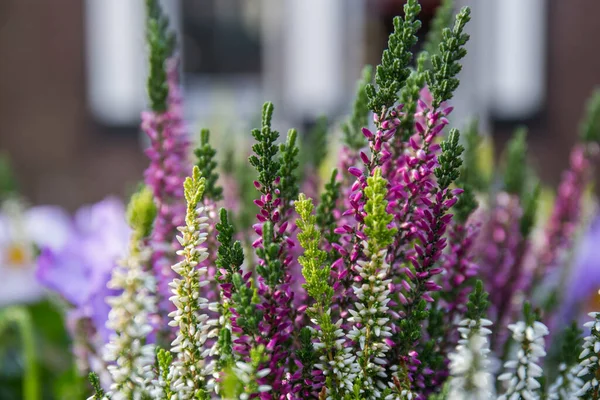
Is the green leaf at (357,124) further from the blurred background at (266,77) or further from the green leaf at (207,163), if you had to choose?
the blurred background at (266,77)

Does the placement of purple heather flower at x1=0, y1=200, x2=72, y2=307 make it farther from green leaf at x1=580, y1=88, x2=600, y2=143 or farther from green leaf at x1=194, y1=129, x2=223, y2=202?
green leaf at x1=580, y1=88, x2=600, y2=143

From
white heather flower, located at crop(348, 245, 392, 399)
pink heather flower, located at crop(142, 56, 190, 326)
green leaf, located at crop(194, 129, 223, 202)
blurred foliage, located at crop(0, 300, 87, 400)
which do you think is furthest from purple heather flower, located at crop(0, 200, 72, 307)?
white heather flower, located at crop(348, 245, 392, 399)

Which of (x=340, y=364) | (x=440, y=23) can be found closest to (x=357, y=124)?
(x=440, y=23)

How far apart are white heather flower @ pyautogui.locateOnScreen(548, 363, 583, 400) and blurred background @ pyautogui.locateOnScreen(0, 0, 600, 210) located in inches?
158

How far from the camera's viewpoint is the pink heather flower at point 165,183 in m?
0.64

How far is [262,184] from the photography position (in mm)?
500

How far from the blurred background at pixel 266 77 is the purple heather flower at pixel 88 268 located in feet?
12.2

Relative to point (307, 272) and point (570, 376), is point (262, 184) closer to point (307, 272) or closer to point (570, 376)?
point (307, 272)

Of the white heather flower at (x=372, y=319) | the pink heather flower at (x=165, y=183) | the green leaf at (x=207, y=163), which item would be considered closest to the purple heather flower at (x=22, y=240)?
the pink heather flower at (x=165, y=183)

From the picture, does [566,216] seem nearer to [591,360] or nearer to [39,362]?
[591,360]

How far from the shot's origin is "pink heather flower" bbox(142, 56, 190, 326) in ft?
2.10

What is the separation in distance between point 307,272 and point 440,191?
103 mm

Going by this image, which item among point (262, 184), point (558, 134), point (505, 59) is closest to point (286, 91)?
point (505, 59)

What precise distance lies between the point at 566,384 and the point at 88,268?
0.46m
